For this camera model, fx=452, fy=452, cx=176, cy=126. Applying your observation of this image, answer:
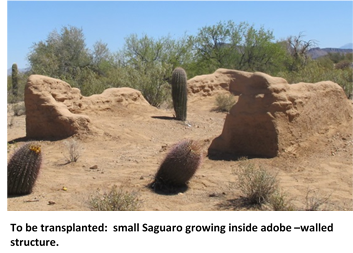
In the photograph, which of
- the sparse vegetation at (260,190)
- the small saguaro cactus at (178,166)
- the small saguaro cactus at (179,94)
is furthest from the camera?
the small saguaro cactus at (179,94)

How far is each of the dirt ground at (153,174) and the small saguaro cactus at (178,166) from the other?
198mm

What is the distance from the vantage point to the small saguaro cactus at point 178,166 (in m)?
6.31

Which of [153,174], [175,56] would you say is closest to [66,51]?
[175,56]

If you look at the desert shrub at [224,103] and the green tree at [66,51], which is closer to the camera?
the desert shrub at [224,103]

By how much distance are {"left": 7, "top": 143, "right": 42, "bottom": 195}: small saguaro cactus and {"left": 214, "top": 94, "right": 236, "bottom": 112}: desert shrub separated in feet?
39.3

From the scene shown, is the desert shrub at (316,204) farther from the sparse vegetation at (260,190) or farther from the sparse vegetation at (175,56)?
the sparse vegetation at (175,56)

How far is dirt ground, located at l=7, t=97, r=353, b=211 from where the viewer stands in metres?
5.80

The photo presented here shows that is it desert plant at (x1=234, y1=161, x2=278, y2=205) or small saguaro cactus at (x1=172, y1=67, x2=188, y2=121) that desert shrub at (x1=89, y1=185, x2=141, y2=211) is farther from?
small saguaro cactus at (x1=172, y1=67, x2=188, y2=121)

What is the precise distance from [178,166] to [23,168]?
207 cm

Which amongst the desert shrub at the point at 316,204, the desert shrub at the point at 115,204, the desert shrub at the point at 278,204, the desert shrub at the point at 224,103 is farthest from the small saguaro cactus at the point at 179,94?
the desert shrub at the point at 115,204

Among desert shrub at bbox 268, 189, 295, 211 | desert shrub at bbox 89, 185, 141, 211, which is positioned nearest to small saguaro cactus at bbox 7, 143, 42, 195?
desert shrub at bbox 89, 185, 141, 211

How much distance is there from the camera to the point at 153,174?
7328 millimetres

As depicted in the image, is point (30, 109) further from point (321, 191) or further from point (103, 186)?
point (321, 191)

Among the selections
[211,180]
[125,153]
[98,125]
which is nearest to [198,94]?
[98,125]
